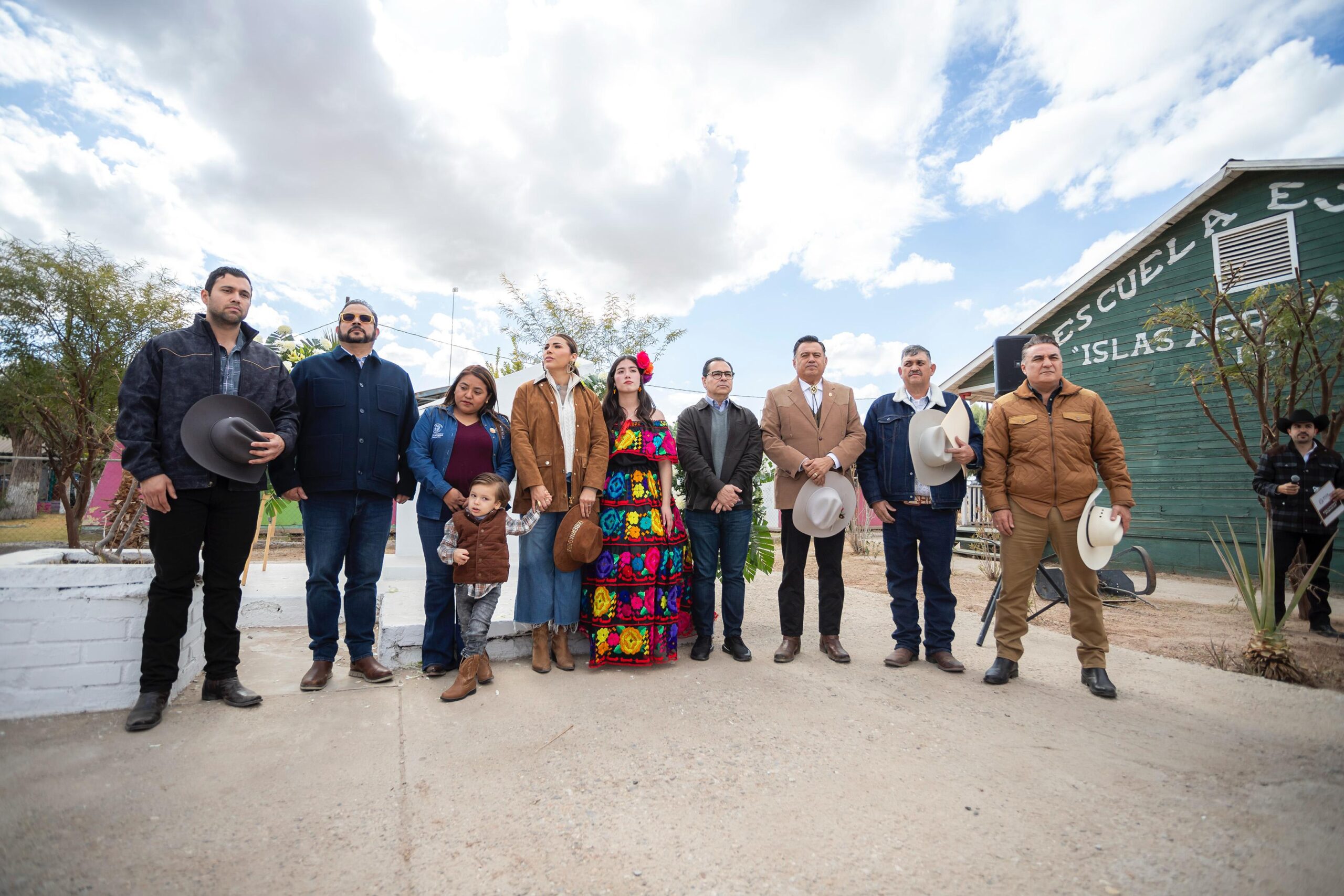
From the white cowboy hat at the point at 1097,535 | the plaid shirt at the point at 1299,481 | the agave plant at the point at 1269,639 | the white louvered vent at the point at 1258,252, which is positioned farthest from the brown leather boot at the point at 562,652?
the white louvered vent at the point at 1258,252

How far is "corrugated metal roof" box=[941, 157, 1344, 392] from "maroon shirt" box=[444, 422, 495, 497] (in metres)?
6.09

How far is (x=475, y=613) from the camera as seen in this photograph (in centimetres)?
335

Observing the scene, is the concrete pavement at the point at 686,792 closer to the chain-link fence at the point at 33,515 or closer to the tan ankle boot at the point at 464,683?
the tan ankle boot at the point at 464,683

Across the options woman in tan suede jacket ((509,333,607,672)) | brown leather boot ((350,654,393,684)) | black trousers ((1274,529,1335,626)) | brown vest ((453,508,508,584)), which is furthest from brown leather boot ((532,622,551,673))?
black trousers ((1274,529,1335,626))

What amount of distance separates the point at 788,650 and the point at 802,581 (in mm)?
443

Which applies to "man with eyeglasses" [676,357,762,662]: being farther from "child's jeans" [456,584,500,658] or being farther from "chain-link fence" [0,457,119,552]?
"chain-link fence" [0,457,119,552]

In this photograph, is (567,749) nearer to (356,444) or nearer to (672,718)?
(672,718)

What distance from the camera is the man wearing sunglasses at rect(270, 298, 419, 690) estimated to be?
10.7ft

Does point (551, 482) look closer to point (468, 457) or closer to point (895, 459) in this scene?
point (468, 457)

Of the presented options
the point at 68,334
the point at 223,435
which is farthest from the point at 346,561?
the point at 68,334

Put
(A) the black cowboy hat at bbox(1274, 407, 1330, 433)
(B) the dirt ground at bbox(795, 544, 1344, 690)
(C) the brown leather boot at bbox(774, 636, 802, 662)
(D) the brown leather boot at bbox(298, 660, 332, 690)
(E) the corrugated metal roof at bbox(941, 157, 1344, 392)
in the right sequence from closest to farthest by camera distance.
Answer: (D) the brown leather boot at bbox(298, 660, 332, 690) < (C) the brown leather boot at bbox(774, 636, 802, 662) < (B) the dirt ground at bbox(795, 544, 1344, 690) < (A) the black cowboy hat at bbox(1274, 407, 1330, 433) < (E) the corrugated metal roof at bbox(941, 157, 1344, 392)

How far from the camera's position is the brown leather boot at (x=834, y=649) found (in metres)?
3.89

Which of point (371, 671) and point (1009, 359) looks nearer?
point (371, 671)

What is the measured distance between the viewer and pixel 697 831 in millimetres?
1930
